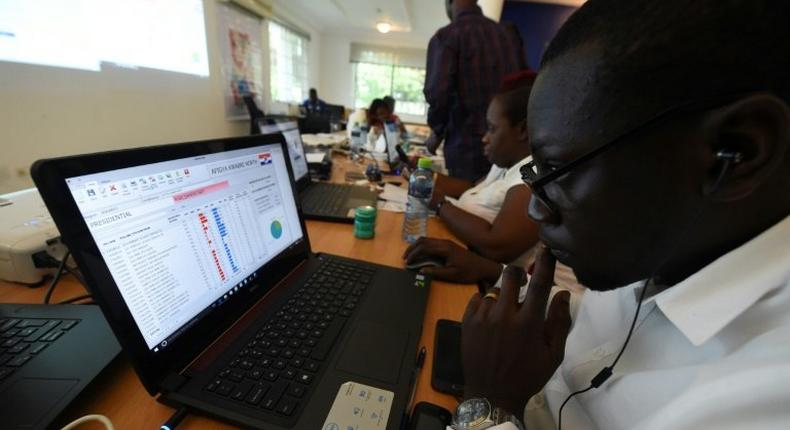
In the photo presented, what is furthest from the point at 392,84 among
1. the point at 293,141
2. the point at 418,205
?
the point at 418,205

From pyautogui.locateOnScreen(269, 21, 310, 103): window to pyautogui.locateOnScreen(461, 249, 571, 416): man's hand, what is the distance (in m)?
5.93

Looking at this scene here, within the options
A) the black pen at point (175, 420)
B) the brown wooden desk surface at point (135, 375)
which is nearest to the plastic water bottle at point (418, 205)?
the brown wooden desk surface at point (135, 375)

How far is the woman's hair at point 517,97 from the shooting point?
1.17 metres

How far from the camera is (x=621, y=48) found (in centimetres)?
36

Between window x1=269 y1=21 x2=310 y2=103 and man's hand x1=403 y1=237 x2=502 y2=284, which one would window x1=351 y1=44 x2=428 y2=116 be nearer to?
window x1=269 y1=21 x2=310 y2=103

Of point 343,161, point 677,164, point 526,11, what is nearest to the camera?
point 677,164

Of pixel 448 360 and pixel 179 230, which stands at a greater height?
pixel 179 230

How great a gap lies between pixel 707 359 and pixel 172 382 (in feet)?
2.11

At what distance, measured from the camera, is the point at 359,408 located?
41 centimetres

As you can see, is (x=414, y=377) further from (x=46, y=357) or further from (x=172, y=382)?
(x=46, y=357)

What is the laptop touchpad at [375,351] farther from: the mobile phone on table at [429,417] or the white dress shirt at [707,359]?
the white dress shirt at [707,359]

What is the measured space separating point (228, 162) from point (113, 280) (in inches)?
10.1

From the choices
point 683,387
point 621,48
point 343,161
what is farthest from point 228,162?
point 343,161

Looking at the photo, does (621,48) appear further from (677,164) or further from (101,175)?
(101,175)
